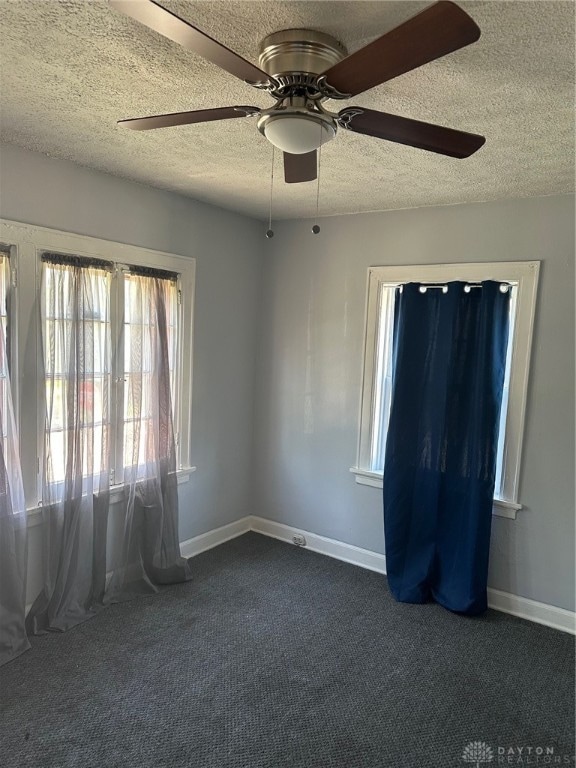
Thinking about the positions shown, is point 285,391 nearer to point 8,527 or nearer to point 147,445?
point 147,445

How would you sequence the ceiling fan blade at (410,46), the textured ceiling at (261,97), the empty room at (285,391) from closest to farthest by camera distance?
the ceiling fan blade at (410,46) → the textured ceiling at (261,97) → the empty room at (285,391)

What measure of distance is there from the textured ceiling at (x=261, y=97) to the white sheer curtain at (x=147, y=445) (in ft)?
2.32

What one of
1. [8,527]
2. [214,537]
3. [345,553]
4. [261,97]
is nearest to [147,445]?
[8,527]

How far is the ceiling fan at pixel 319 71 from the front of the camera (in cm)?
107

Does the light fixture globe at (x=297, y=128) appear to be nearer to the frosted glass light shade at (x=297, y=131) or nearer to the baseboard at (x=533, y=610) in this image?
the frosted glass light shade at (x=297, y=131)

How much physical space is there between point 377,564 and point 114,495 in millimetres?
1880

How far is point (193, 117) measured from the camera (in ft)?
5.04

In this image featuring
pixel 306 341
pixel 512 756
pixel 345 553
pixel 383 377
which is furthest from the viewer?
pixel 306 341

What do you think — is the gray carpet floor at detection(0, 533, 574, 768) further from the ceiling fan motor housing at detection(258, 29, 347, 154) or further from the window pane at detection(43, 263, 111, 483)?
the ceiling fan motor housing at detection(258, 29, 347, 154)

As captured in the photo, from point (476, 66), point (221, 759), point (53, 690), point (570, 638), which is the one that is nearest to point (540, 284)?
point (476, 66)

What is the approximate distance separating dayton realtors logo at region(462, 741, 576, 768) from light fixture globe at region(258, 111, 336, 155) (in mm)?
2391

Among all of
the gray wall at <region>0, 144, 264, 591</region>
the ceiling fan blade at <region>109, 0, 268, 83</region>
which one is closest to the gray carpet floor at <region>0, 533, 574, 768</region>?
the gray wall at <region>0, 144, 264, 591</region>

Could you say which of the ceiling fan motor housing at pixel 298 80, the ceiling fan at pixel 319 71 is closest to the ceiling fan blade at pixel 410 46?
the ceiling fan at pixel 319 71

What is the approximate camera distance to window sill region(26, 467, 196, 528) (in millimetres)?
2752
